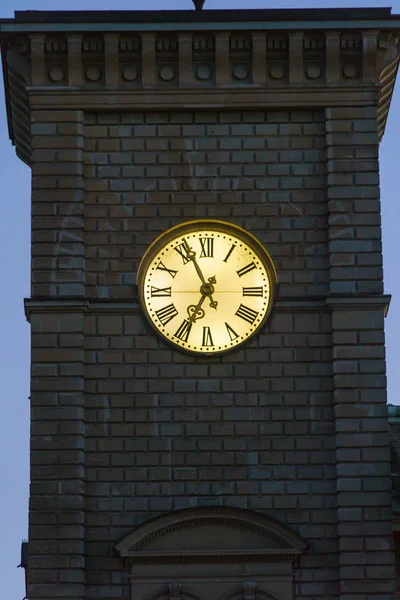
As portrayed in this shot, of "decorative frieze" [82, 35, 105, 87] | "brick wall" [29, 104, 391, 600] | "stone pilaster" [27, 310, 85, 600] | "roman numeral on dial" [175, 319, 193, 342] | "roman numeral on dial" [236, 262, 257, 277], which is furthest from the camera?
"decorative frieze" [82, 35, 105, 87]

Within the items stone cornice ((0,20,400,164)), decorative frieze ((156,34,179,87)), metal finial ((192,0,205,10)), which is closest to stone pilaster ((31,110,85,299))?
stone cornice ((0,20,400,164))

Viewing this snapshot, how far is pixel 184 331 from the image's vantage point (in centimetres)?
4022

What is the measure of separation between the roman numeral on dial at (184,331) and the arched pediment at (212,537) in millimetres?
3099

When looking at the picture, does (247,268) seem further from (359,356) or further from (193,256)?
(359,356)

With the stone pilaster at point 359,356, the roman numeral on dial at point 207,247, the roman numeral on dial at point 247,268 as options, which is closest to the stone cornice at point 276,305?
the stone pilaster at point 359,356

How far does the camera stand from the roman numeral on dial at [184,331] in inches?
1581

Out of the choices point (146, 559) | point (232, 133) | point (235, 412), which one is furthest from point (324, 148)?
point (146, 559)

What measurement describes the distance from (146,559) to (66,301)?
4.73 metres

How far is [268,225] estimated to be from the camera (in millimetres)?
40719

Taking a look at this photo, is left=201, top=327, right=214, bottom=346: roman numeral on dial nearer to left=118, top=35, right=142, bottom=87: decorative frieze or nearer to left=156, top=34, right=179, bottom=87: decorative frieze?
left=156, top=34, right=179, bottom=87: decorative frieze

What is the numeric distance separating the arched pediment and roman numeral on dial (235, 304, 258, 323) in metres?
3.44

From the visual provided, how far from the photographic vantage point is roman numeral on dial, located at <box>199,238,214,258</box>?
40.6m

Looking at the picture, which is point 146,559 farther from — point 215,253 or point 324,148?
point 324,148

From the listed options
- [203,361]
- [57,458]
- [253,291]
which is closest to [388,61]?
[253,291]
